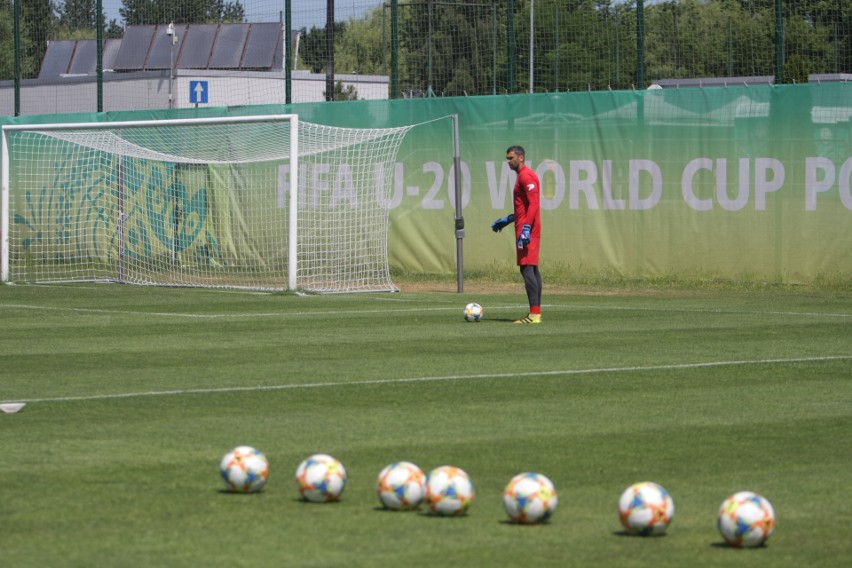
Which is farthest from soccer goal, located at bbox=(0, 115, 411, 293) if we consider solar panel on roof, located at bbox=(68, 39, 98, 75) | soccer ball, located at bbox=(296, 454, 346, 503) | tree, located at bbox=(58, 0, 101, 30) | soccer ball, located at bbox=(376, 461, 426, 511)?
soccer ball, located at bbox=(376, 461, 426, 511)

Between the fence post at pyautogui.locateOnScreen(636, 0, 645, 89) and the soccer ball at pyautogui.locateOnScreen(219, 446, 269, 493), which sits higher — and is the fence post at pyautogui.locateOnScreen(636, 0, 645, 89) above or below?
above

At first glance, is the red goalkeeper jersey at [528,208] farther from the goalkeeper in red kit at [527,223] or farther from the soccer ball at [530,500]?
the soccer ball at [530,500]

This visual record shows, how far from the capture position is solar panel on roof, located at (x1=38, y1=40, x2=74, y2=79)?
1657 inches

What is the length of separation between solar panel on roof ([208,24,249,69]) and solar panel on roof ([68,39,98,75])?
17.0ft

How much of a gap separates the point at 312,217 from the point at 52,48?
2003cm

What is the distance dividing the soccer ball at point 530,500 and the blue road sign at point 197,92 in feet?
85.5

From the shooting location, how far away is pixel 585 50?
25312 millimetres

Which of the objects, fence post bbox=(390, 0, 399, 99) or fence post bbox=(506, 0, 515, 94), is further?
fence post bbox=(390, 0, 399, 99)

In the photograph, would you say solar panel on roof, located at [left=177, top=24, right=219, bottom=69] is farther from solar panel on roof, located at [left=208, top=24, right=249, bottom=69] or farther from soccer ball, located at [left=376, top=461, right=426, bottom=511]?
soccer ball, located at [left=376, top=461, right=426, bottom=511]

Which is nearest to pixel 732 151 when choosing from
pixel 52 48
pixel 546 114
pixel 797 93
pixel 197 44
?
pixel 797 93

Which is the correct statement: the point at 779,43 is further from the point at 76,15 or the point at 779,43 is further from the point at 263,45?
the point at 76,15

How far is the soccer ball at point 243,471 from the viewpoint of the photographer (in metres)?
7.15

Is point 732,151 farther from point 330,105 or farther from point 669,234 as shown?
point 330,105

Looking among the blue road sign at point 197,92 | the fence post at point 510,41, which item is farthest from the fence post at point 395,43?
the blue road sign at point 197,92
